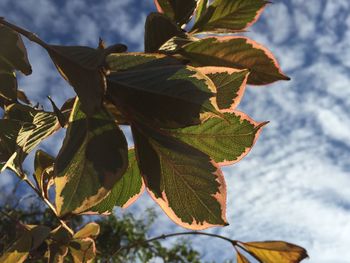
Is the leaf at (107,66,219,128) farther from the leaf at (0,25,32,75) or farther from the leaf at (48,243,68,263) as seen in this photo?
Answer: the leaf at (48,243,68,263)

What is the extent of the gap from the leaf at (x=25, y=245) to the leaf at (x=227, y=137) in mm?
308

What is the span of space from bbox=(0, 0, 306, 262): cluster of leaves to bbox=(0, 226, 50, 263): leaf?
0.48 feet

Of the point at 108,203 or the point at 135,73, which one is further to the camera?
the point at 108,203

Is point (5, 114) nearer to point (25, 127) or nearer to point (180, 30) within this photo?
point (25, 127)

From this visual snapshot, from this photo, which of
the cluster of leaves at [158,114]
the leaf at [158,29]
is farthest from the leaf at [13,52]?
the leaf at [158,29]

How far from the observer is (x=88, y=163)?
1.39 feet

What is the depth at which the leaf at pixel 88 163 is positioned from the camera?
0.42 metres

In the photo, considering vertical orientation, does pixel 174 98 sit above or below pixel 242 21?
below

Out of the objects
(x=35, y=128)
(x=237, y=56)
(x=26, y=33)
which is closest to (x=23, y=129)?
(x=35, y=128)

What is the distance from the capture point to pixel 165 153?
1.51 feet

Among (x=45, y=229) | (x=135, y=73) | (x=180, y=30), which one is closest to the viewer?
(x=135, y=73)

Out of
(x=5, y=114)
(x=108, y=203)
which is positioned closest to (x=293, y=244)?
(x=108, y=203)

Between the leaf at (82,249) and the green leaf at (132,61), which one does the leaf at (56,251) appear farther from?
the green leaf at (132,61)

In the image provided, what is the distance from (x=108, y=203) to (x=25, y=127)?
152 millimetres
